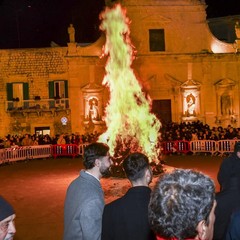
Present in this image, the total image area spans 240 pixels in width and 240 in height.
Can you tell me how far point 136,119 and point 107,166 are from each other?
14.5 m

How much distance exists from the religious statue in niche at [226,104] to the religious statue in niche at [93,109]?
10.6m

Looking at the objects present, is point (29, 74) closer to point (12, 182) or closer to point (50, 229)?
point (12, 182)

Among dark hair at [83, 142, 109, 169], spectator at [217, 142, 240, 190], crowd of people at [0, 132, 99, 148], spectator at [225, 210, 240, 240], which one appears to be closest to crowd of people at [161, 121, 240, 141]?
crowd of people at [0, 132, 99, 148]

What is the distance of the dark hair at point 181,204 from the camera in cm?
253

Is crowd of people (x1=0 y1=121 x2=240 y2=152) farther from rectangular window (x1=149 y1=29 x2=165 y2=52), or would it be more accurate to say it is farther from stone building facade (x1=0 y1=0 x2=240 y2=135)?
rectangular window (x1=149 y1=29 x2=165 y2=52)

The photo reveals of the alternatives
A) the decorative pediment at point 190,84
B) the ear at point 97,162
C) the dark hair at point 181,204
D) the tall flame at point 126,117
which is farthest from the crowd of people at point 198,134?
the dark hair at point 181,204

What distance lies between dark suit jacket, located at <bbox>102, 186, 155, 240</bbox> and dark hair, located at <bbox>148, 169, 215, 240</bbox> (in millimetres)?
1596

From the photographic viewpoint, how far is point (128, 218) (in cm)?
428

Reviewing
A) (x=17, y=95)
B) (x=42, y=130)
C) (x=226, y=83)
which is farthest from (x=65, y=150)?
(x=226, y=83)

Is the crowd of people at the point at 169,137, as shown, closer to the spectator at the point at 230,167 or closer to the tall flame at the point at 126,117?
the tall flame at the point at 126,117

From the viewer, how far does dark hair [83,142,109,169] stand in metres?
5.20

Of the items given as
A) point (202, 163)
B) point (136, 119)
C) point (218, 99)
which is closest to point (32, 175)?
point (136, 119)

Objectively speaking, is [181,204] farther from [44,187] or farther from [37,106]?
[37,106]

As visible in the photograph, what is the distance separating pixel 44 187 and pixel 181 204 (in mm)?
14360
